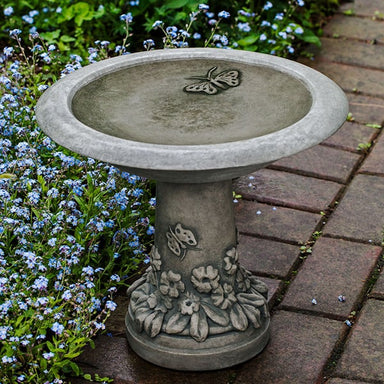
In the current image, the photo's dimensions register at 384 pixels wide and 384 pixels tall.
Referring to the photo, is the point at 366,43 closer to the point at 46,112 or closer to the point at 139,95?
the point at 139,95

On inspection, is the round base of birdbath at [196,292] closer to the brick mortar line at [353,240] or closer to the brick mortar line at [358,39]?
the brick mortar line at [353,240]

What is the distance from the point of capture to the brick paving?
2.77m

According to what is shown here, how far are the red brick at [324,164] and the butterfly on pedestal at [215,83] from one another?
1.22 m

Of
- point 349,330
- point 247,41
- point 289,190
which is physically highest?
point 247,41

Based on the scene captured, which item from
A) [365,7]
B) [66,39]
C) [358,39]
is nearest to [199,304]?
[66,39]

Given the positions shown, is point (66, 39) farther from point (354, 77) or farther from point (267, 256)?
point (267, 256)

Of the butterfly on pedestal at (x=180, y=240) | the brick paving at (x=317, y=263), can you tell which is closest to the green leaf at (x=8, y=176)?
the brick paving at (x=317, y=263)

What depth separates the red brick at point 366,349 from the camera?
2.73 meters

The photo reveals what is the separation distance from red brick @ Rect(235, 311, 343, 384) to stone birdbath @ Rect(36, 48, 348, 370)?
0.17 ft

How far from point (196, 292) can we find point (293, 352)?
413 millimetres

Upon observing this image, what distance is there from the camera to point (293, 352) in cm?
284

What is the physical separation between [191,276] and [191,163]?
61cm

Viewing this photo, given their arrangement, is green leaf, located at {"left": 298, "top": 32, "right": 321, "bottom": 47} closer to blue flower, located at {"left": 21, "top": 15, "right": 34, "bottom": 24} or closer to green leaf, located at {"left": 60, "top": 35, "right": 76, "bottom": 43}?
green leaf, located at {"left": 60, "top": 35, "right": 76, "bottom": 43}

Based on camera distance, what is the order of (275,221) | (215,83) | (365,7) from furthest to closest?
(365,7) < (275,221) < (215,83)
